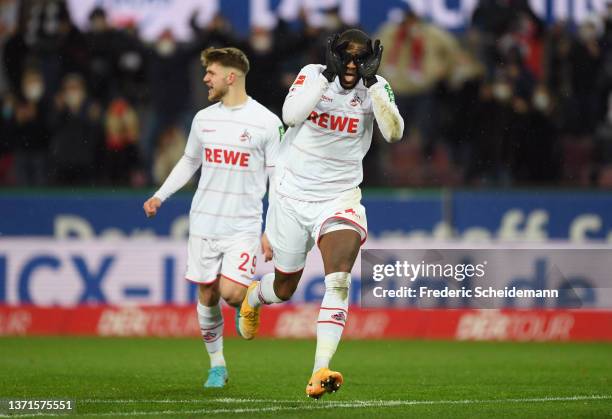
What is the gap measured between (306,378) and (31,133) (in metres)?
6.46

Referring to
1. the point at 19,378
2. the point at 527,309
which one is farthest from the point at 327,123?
the point at 527,309

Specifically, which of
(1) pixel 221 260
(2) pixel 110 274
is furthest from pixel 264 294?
(2) pixel 110 274

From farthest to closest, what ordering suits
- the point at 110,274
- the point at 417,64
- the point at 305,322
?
the point at 417,64 → the point at 110,274 → the point at 305,322

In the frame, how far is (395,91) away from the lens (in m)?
14.8

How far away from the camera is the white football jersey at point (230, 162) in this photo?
8984 mm

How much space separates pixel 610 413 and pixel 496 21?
8.56 meters

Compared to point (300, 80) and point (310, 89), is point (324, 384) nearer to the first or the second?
point (310, 89)

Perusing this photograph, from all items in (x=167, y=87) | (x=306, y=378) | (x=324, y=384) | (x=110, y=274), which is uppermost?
(x=167, y=87)

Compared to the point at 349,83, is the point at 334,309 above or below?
below

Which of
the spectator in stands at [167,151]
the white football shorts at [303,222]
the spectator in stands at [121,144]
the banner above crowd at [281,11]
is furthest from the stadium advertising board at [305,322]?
the white football shorts at [303,222]

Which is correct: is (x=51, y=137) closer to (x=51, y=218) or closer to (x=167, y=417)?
(x=51, y=218)

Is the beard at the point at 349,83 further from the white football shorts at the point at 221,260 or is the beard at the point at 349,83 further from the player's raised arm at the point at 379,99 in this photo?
the white football shorts at the point at 221,260

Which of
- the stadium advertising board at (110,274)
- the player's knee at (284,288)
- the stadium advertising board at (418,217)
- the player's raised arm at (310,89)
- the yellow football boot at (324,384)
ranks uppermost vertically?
the player's raised arm at (310,89)

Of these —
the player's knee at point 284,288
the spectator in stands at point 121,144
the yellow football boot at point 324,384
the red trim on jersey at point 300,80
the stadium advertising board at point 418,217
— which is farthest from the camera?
the spectator in stands at point 121,144
